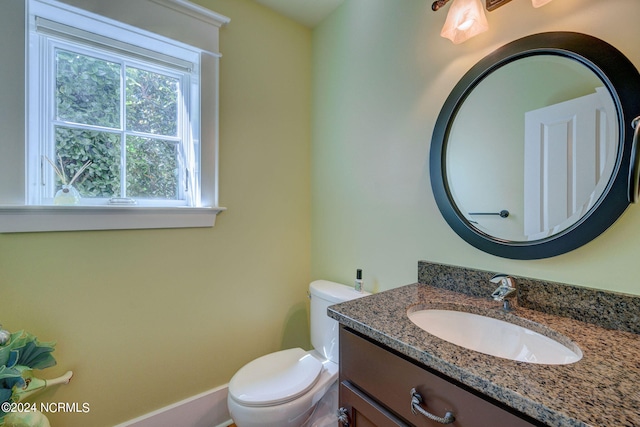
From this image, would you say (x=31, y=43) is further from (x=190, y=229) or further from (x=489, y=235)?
(x=489, y=235)

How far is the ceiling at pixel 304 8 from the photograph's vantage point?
160 centimetres

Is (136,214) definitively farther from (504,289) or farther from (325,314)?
(504,289)

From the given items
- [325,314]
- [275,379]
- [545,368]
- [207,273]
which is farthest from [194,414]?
[545,368]

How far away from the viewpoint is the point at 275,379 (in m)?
1.22

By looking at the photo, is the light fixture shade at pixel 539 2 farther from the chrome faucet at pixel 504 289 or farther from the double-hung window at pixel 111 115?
the double-hung window at pixel 111 115

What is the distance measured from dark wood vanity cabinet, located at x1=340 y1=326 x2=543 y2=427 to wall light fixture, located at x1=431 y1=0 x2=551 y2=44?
1112mm

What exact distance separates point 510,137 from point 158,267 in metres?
1.61

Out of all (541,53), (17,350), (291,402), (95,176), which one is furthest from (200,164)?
(541,53)

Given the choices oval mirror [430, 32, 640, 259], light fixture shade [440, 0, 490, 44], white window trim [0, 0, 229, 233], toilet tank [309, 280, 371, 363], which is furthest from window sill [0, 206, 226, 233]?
light fixture shade [440, 0, 490, 44]

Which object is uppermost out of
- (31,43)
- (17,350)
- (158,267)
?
(31,43)

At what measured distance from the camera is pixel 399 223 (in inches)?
51.4

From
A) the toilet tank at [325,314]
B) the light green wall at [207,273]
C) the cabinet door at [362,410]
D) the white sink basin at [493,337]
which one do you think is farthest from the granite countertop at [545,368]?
the light green wall at [207,273]

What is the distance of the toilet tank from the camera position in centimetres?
Result: 138

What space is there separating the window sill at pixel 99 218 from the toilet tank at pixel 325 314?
2.31 feet
